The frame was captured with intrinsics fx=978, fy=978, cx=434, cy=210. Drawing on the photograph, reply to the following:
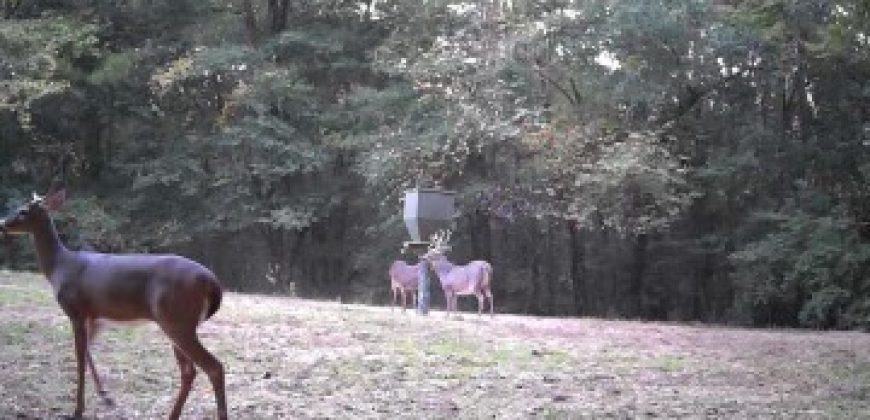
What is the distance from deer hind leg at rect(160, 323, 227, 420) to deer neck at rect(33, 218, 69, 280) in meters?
0.83

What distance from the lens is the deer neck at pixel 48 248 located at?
477 centimetres

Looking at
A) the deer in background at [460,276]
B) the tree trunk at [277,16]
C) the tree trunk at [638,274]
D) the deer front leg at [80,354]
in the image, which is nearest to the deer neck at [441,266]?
the deer in background at [460,276]

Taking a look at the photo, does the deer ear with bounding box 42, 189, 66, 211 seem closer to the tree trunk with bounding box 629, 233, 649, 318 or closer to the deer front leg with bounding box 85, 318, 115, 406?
the deer front leg with bounding box 85, 318, 115, 406

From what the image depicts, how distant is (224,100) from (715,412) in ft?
58.0

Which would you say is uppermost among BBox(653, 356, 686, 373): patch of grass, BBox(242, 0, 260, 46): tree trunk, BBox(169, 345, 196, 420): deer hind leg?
BBox(242, 0, 260, 46): tree trunk

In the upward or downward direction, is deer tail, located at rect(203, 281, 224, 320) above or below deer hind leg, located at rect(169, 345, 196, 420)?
above

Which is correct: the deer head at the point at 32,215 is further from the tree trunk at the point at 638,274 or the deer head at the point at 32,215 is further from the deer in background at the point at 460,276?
the tree trunk at the point at 638,274

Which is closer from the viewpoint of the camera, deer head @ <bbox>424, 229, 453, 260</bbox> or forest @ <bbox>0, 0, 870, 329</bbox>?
deer head @ <bbox>424, 229, 453, 260</bbox>

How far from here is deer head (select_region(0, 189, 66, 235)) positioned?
4781mm

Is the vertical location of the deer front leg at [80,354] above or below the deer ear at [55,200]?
below

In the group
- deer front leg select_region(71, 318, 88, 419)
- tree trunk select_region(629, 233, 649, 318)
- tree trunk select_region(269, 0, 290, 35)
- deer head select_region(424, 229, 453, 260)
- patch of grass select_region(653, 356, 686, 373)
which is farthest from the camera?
tree trunk select_region(269, 0, 290, 35)

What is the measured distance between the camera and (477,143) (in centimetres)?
1869

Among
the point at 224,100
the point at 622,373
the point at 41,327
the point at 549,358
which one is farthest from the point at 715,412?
the point at 224,100

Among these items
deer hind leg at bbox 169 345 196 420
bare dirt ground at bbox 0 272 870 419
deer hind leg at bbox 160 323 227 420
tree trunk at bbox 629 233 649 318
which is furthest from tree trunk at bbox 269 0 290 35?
deer hind leg at bbox 160 323 227 420
